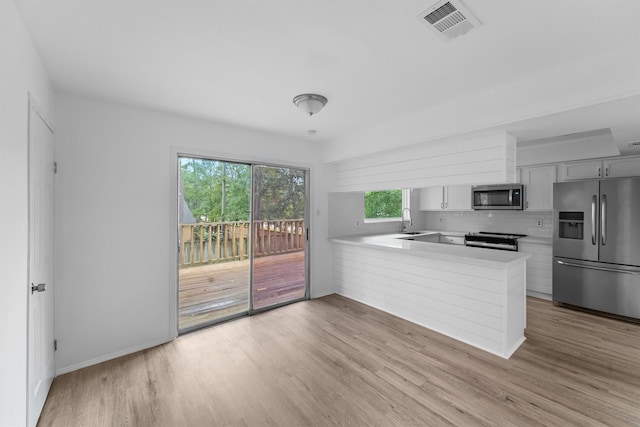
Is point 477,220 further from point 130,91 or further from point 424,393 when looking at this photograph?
point 130,91

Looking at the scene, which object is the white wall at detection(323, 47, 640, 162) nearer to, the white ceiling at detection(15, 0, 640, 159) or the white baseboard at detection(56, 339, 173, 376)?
the white ceiling at detection(15, 0, 640, 159)

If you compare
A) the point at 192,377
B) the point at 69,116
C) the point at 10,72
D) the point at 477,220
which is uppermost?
the point at 69,116

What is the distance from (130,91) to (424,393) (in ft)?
11.6

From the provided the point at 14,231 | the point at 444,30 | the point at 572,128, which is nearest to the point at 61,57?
the point at 14,231

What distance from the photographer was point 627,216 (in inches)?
135

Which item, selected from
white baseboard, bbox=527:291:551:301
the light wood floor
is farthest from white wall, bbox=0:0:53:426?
white baseboard, bbox=527:291:551:301

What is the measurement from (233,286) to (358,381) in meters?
2.71

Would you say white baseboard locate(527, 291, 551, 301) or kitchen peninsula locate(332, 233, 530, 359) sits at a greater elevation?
kitchen peninsula locate(332, 233, 530, 359)

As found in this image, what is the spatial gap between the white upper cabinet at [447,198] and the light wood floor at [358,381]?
2465mm

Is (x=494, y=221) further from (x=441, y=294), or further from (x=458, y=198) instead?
(x=441, y=294)

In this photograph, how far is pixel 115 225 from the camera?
274 centimetres

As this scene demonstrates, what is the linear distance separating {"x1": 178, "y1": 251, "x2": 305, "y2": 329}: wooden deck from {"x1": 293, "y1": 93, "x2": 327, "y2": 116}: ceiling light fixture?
2.21 m

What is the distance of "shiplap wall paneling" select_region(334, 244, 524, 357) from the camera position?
2760 mm

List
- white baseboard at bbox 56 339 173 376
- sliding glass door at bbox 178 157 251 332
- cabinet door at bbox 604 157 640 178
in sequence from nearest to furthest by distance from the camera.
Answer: white baseboard at bbox 56 339 173 376, sliding glass door at bbox 178 157 251 332, cabinet door at bbox 604 157 640 178
